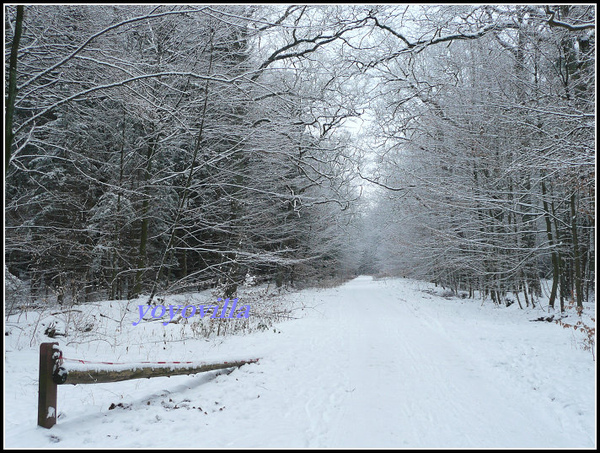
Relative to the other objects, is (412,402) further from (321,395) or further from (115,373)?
(115,373)

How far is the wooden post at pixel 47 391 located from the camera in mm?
3166

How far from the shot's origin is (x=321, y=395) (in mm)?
4305

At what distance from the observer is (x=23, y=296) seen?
348 inches

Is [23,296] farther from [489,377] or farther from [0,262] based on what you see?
[489,377]

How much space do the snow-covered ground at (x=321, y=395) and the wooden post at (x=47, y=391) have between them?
4.3 inches

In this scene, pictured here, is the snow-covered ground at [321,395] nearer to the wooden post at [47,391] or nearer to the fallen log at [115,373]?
the wooden post at [47,391]

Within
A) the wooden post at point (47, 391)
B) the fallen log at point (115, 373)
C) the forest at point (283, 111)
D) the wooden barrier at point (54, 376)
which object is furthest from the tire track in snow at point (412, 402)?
the forest at point (283, 111)

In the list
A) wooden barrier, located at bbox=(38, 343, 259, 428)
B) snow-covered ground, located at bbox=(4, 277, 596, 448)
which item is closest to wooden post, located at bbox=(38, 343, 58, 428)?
wooden barrier, located at bbox=(38, 343, 259, 428)

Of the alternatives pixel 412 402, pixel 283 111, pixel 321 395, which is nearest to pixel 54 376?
pixel 321 395

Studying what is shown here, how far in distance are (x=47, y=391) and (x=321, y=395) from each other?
284 cm

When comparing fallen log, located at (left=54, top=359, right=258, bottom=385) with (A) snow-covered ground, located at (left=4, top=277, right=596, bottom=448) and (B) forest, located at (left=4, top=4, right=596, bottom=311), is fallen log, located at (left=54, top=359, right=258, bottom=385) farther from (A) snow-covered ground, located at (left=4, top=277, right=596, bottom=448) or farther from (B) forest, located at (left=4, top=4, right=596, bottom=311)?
(B) forest, located at (left=4, top=4, right=596, bottom=311)

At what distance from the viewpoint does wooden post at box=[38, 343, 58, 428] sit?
3.17 m

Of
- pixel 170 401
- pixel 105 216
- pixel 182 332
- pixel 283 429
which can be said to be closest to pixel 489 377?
pixel 283 429

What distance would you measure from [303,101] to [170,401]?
271 inches
